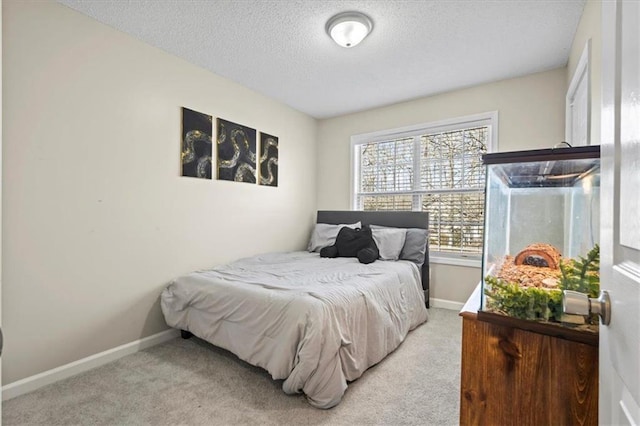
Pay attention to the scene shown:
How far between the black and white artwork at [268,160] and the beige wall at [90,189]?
22.9 inches

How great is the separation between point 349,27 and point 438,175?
2.08 metres

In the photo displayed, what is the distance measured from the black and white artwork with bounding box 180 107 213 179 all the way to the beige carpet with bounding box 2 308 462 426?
1.59 metres

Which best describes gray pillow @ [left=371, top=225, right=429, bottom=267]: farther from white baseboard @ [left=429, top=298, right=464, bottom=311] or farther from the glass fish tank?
the glass fish tank

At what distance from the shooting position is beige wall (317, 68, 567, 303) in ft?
9.96

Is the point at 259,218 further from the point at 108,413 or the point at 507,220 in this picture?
the point at 507,220

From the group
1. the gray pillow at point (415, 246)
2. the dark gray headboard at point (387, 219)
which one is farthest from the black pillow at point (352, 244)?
the dark gray headboard at point (387, 219)

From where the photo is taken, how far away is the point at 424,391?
1.97 metres

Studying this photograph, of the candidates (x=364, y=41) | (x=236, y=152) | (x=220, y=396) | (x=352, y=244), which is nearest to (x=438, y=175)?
(x=352, y=244)

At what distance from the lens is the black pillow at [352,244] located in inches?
132

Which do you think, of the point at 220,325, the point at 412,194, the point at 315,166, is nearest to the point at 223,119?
the point at 315,166

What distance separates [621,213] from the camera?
0.62 meters

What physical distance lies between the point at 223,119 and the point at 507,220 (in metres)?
2.81

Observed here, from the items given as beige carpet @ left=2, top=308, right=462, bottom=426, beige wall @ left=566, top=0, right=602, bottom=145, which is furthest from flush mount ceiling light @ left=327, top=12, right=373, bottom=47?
beige carpet @ left=2, top=308, right=462, bottom=426

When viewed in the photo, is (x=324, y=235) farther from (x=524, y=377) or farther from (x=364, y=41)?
(x=524, y=377)
